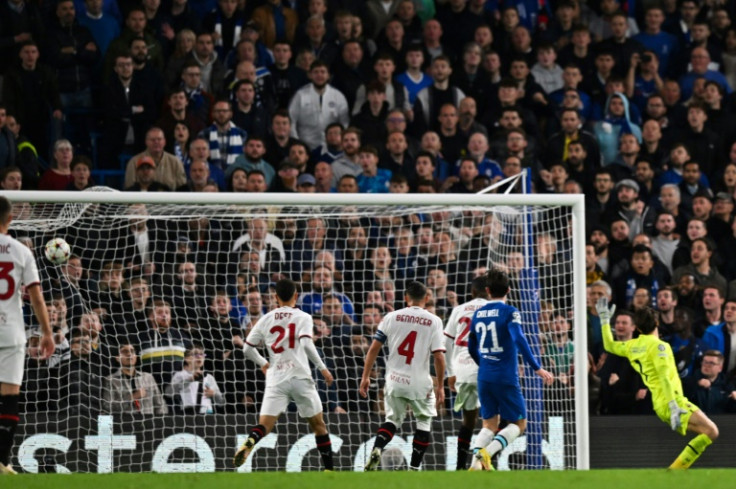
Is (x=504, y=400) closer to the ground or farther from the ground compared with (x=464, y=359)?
closer to the ground

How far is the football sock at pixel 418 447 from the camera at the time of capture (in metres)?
11.7

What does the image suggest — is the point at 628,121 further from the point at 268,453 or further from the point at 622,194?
the point at 268,453

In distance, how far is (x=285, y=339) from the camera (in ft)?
37.9

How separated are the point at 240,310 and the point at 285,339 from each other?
64.8 inches

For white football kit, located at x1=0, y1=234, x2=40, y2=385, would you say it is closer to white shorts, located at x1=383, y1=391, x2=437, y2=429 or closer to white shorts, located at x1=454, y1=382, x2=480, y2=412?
white shorts, located at x1=383, y1=391, x2=437, y2=429

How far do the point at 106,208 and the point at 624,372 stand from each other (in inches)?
203

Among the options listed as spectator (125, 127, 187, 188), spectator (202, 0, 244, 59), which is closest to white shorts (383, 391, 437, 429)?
spectator (125, 127, 187, 188)

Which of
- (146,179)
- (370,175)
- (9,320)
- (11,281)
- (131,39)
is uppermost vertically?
(131,39)

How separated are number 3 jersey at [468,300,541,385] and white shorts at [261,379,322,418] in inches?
58.3

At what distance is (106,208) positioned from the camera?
1281cm

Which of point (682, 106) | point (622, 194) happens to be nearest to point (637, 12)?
point (682, 106)

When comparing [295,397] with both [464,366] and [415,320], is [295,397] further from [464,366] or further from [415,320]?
[464,366]

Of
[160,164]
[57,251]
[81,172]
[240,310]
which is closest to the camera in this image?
[57,251]

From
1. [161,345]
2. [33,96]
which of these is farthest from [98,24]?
[161,345]
